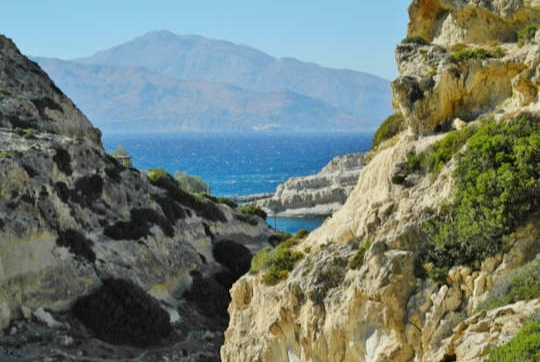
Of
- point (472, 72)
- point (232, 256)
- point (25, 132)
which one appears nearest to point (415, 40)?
point (472, 72)

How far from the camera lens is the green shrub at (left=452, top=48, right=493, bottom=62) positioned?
25016 millimetres

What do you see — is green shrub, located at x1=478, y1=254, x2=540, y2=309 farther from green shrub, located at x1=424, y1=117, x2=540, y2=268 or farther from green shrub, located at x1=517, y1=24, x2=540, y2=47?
green shrub, located at x1=517, y1=24, x2=540, y2=47

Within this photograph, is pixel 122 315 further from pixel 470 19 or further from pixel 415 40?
pixel 470 19

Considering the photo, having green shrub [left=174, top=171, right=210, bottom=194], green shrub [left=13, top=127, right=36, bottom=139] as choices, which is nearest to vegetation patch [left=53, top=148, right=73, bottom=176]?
green shrub [left=13, top=127, right=36, bottom=139]

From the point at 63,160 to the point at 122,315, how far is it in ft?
44.2

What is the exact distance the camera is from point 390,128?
29141 mm

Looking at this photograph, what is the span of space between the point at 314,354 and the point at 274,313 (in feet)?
7.48

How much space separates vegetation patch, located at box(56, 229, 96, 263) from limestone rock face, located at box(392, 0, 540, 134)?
29538 millimetres

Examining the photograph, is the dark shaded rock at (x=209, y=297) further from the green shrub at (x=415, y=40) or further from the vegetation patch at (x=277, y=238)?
the green shrub at (x=415, y=40)

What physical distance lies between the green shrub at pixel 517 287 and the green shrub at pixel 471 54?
9337mm

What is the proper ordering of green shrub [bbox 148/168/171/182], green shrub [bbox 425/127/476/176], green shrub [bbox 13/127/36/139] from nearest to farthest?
green shrub [bbox 425/127/476/176] → green shrub [bbox 13/127/36/139] → green shrub [bbox 148/168/171/182]

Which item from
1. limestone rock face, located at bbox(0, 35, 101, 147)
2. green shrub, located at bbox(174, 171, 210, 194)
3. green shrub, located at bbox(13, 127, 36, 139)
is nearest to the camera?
green shrub, located at bbox(13, 127, 36, 139)

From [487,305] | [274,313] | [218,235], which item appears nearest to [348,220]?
[274,313]

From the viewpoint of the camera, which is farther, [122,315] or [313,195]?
[313,195]
